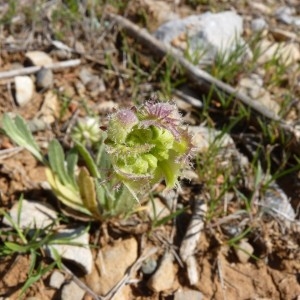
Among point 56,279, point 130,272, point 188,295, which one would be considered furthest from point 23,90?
point 188,295

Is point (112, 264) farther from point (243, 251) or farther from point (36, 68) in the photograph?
point (36, 68)

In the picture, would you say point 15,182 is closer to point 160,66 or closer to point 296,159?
point 160,66

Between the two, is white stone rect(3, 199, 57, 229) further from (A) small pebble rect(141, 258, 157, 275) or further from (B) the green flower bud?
(B) the green flower bud

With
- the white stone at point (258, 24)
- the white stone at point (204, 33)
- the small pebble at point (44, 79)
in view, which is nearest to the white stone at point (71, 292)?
the small pebble at point (44, 79)

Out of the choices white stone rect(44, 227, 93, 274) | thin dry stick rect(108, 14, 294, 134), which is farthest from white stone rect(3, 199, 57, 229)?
→ thin dry stick rect(108, 14, 294, 134)

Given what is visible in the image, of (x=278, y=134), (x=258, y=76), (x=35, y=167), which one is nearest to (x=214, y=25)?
(x=258, y=76)

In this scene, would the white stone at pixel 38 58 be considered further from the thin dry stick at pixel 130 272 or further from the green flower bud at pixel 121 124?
the green flower bud at pixel 121 124
